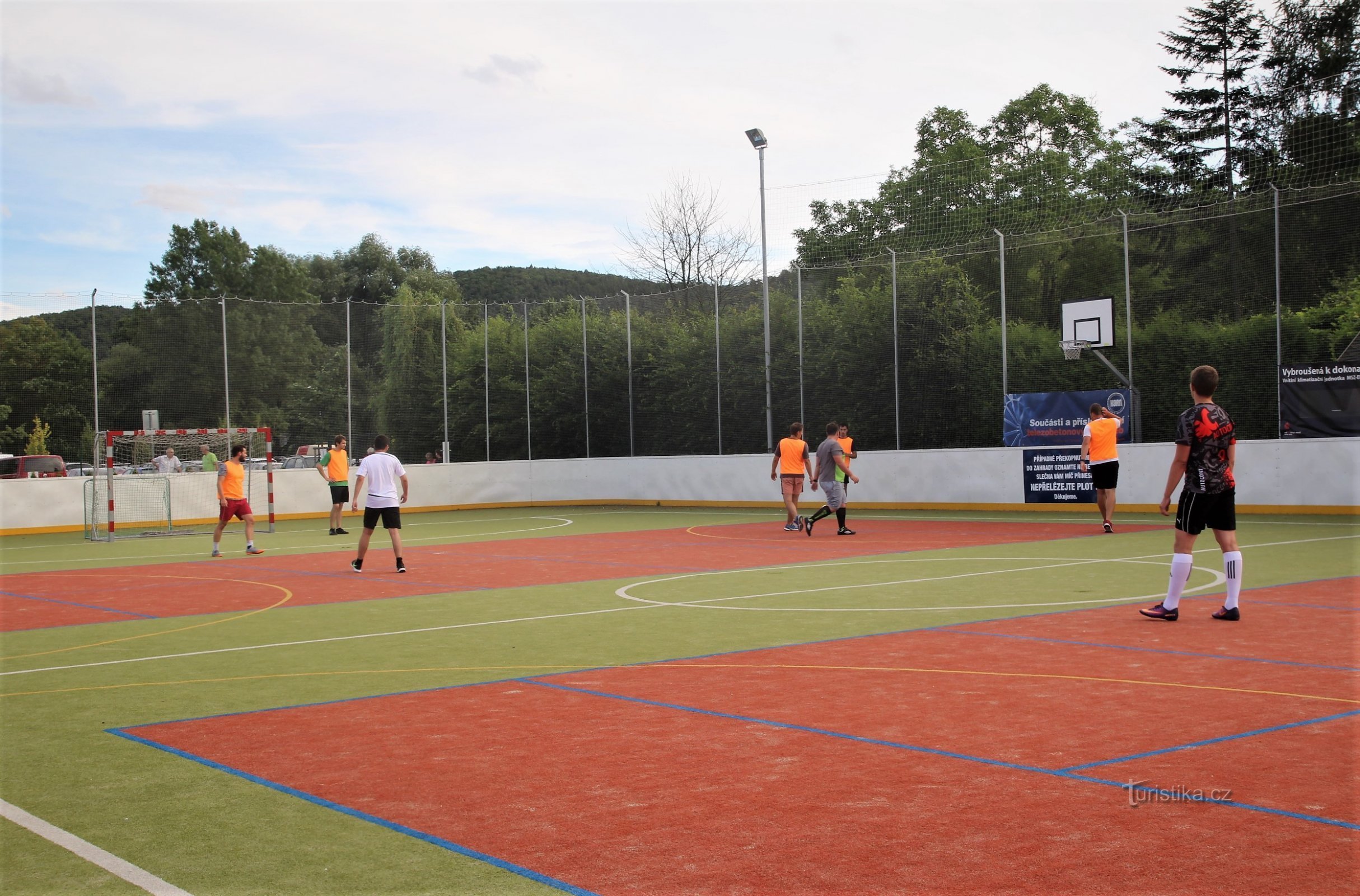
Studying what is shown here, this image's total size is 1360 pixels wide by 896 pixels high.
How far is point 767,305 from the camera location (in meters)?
31.3

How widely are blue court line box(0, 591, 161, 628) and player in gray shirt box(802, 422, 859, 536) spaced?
11.2 meters

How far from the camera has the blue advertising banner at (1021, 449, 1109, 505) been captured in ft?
83.9

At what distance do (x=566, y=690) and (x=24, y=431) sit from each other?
29.9 m

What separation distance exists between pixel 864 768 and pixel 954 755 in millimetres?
490

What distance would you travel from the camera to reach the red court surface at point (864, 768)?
4.51m

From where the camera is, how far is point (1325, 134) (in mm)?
33000

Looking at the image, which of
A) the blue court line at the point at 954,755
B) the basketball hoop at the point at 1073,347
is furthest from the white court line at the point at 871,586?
the basketball hoop at the point at 1073,347

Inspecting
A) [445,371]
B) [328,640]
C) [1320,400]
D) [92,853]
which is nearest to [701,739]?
[92,853]

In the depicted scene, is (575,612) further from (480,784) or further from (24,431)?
(24,431)

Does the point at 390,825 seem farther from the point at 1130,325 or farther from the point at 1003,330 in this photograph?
the point at 1003,330

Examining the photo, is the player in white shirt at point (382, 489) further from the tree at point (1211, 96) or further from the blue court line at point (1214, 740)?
the tree at point (1211, 96)

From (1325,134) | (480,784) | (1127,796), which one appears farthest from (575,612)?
(1325,134)

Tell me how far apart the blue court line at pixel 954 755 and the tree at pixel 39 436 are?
2789 cm

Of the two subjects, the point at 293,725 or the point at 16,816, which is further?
the point at 293,725
